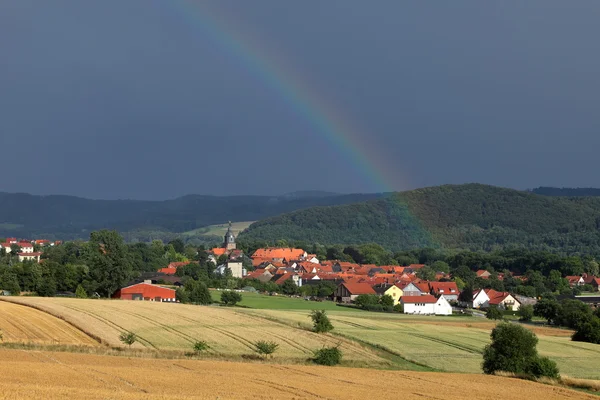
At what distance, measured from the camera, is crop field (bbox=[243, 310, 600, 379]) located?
4619 cm

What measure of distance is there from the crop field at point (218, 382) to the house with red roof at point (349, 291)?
74.6m

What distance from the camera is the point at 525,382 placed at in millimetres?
36281

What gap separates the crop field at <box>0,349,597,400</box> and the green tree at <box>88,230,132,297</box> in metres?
45.9

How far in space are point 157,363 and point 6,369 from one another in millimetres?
8335

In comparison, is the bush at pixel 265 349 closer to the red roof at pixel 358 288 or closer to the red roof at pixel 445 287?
the red roof at pixel 358 288

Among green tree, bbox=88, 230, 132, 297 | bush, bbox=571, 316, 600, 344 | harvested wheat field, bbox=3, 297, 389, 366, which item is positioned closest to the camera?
harvested wheat field, bbox=3, 297, 389, 366

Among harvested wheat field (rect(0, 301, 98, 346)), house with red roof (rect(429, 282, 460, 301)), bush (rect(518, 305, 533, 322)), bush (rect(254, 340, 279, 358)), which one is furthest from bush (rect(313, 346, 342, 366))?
house with red roof (rect(429, 282, 460, 301))

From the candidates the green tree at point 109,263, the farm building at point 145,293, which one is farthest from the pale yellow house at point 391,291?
the green tree at point 109,263

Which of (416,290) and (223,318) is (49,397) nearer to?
(223,318)

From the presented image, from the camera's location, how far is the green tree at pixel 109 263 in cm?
8231

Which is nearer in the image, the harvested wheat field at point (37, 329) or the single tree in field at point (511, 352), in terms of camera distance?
the harvested wheat field at point (37, 329)

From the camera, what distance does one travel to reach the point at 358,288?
115250 millimetres

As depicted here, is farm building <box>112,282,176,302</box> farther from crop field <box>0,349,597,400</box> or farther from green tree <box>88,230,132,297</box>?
crop field <box>0,349,597,400</box>

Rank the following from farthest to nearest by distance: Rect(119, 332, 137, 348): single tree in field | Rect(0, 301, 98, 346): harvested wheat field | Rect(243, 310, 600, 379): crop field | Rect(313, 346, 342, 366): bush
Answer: Rect(243, 310, 600, 379): crop field < Rect(119, 332, 137, 348): single tree in field < Rect(0, 301, 98, 346): harvested wheat field < Rect(313, 346, 342, 366): bush
